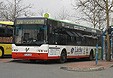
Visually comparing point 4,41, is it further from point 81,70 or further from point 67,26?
point 81,70

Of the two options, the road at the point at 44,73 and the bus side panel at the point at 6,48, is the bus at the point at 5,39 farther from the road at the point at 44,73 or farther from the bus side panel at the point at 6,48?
the road at the point at 44,73

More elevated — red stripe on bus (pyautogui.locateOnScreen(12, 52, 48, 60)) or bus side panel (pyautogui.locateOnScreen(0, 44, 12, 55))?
bus side panel (pyautogui.locateOnScreen(0, 44, 12, 55))

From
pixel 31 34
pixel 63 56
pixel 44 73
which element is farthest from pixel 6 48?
pixel 44 73

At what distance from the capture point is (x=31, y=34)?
851 inches

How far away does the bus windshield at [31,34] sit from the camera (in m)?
21.3

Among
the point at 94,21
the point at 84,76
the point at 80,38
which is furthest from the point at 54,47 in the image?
the point at 94,21

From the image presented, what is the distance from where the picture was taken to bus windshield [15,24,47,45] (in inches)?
840

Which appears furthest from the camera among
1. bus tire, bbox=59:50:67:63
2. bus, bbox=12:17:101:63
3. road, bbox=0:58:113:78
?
bus tire, bbox=59:50:67:63

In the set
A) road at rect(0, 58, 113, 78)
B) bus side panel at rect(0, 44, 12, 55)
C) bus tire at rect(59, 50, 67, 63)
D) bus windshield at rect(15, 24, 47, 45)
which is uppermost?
bus windshield at rect(15, 24, 47, 45)

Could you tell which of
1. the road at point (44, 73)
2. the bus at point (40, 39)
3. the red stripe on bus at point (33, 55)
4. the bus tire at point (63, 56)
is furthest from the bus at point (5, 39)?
the road at point (44, 73)

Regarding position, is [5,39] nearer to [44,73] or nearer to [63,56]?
[63,56]

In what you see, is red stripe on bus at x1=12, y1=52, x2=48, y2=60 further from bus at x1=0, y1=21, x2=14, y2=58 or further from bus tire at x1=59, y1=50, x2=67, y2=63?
bus at x1=0, y1=21, x2=14, y2=58

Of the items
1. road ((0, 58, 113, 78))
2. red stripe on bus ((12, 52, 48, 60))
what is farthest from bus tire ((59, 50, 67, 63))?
road ((0, 58, 113, 78))

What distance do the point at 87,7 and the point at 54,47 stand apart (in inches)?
330
